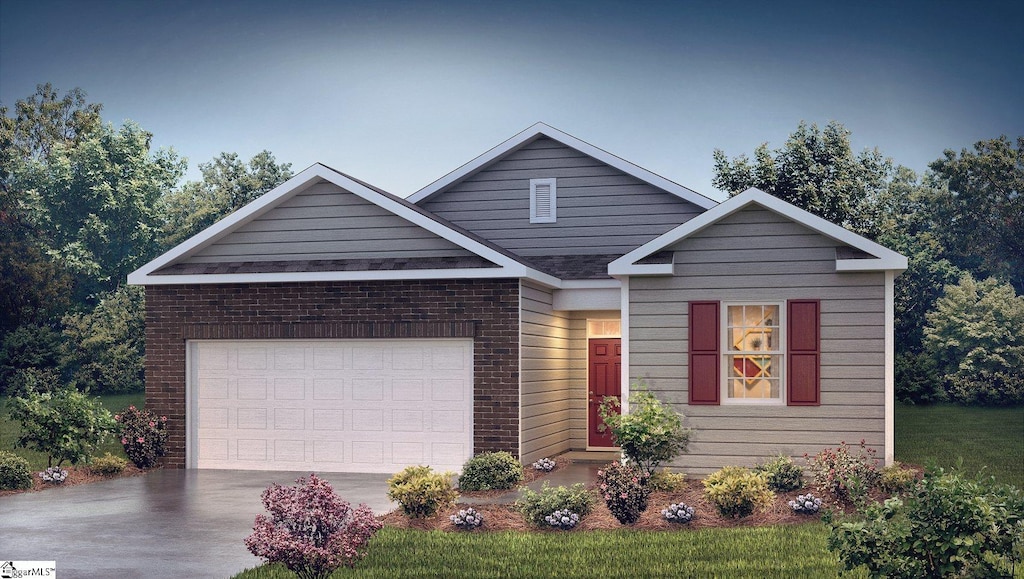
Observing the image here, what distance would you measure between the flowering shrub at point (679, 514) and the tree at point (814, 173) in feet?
70.7

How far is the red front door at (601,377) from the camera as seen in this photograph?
1963 centimetres

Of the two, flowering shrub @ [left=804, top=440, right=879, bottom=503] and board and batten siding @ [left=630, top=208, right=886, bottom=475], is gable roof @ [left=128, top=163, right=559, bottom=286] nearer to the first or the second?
board and batten siding @ [left=630, top=208, right=886, bottom=475]

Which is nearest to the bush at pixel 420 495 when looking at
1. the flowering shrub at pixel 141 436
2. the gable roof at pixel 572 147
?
the flowering shrub at pixel 141 436

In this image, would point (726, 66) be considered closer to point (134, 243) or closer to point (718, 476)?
point (134, 243)

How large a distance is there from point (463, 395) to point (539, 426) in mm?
1610

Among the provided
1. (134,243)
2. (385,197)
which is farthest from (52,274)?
(385,197)

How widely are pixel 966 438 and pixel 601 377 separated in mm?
12199

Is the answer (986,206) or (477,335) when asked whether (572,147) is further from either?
(986,206)

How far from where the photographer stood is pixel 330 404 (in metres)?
17.5

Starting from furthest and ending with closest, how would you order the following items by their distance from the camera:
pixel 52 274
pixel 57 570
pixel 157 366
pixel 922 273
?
pixel 922 273 → pixel 52 274 → pixel 157 366 → pixel 57 570

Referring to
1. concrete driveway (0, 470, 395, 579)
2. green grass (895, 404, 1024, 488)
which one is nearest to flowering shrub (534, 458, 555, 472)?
concrete driveway (0, 470, 395, 579)

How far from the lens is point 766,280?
15.4 metres

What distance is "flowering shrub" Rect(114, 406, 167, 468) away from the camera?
17656 millimetres

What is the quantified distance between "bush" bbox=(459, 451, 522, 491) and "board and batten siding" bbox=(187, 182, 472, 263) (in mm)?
3619
